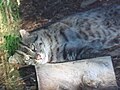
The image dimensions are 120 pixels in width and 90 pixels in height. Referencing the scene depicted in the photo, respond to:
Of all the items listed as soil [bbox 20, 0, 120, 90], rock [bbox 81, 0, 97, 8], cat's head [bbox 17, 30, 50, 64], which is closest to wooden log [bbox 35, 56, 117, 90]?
cat's head [bbox 17, 30, 50, 64]

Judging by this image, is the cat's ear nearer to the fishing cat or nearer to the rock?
the fishing cat

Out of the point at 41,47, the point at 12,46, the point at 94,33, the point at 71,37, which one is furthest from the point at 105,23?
the point at 12,46

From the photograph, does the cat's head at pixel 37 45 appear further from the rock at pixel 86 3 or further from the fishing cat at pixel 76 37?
the rock at pixel 86 3

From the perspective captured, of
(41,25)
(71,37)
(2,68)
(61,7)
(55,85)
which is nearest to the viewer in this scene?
(55,85)

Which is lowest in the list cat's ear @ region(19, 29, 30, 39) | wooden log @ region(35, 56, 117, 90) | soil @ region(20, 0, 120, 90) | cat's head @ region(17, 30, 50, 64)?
wooden log @ region(35, 56, 117, 90)

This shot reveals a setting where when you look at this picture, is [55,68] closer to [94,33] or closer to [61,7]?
[94,33]

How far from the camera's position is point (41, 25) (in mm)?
4652

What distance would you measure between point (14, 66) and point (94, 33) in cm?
98

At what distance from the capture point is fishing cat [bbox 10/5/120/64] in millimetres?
3732

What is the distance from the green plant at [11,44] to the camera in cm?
372

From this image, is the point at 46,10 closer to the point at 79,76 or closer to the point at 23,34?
the point at 23,34

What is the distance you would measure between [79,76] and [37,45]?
0.81 metres

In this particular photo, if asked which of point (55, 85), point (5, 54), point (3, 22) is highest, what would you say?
point (3, 22)

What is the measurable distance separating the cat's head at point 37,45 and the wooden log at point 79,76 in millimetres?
428
